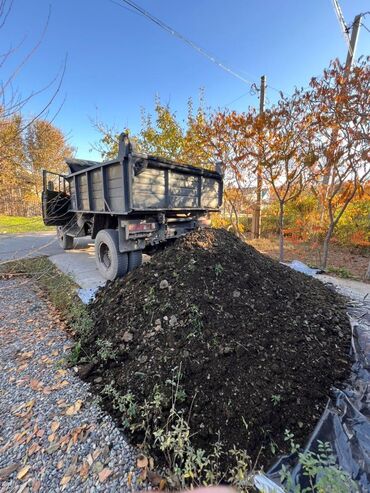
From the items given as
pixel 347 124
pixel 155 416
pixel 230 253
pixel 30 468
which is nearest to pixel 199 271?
pixel 230 253

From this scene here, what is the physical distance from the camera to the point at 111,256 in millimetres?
3674

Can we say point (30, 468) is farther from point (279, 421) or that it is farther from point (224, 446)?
point (279, 421)

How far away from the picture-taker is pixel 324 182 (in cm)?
568

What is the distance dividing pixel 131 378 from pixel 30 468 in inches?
27.2

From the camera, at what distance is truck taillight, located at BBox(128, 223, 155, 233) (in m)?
3.41

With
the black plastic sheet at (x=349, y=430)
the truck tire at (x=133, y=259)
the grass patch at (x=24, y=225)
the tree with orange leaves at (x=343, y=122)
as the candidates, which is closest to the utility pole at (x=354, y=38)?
the tree with orange leaves at (x=343, y=122)

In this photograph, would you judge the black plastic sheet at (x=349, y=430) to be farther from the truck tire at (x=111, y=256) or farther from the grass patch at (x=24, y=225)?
the truck tire at (x=111, y=256)

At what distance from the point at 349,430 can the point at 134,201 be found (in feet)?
10.1

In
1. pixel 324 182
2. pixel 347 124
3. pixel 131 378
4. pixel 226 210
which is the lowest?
pixel 131 378

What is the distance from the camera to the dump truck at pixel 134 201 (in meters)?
3.19

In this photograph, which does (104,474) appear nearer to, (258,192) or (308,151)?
(308,151)

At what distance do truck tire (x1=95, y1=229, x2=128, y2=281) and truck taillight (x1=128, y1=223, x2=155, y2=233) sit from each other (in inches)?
16.7

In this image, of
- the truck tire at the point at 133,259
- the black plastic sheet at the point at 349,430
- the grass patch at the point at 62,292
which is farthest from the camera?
the truck tire at the point at 133,259

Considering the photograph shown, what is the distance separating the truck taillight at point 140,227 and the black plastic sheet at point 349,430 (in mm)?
2881
